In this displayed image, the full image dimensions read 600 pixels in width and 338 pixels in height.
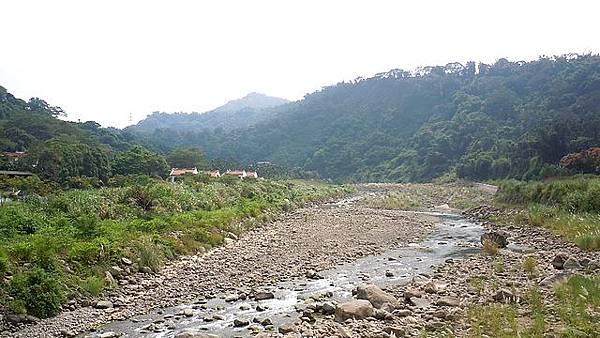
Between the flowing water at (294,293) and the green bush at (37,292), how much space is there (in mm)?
2028

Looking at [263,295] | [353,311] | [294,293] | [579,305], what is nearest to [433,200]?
[294,293]

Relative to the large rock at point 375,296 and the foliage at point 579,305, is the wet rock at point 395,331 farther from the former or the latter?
the foliage at point 579,305

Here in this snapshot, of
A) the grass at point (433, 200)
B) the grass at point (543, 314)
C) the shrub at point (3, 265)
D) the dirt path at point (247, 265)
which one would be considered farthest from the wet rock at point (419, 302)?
the grass at point (433, 200)

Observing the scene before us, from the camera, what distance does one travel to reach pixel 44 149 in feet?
182

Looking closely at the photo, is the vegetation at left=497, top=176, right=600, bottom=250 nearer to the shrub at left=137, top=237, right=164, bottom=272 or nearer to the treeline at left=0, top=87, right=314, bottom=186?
the shrub at left=137, top=237, right=164, bottom=272

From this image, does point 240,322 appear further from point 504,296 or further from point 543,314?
point 543,314

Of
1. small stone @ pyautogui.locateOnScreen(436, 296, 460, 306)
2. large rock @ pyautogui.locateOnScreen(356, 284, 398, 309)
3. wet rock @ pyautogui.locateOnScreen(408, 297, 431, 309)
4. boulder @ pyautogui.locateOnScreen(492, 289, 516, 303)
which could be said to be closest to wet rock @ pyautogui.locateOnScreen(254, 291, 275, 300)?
large rock @ pyautogui.locateOnScreen(356, 284, 398, 309)

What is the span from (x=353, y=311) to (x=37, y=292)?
9.10 metres

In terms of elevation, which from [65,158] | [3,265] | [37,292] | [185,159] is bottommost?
[37,292]

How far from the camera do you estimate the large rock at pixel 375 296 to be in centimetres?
1401

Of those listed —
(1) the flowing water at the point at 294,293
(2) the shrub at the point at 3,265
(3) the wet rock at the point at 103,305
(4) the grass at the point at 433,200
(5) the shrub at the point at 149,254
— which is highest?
(2) the shrub at the point at 3,265

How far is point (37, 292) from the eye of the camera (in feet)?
45.5

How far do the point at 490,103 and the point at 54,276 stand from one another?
126 meters

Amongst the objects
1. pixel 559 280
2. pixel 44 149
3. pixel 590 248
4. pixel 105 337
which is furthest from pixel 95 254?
pixel 44 149
